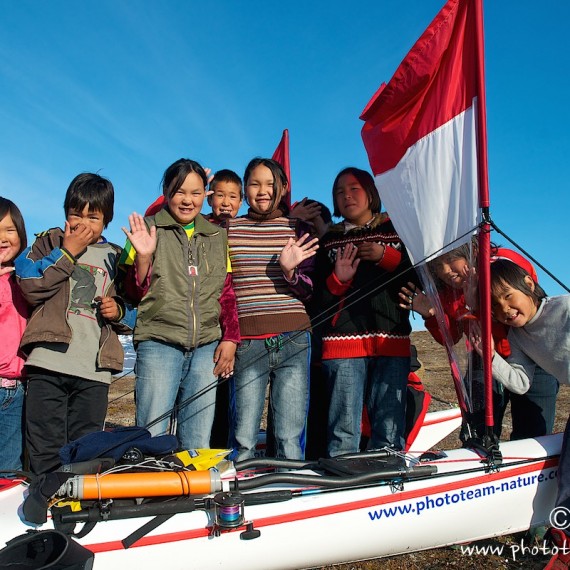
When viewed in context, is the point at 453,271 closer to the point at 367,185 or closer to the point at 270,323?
the point at 367,185

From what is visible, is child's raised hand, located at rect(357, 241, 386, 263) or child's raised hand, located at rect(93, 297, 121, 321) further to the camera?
child's raised hand, located at rect(357, 241, 386, 263)

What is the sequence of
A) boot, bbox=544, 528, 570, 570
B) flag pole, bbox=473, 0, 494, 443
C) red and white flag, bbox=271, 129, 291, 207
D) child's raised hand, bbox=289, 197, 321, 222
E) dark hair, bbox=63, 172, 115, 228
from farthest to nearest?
1. red and white flag, bbox=271, 129, 291, 207
2. child's raised hand, bbox=289, 197, 321, 222
3. dark hair, bbox=63, 172, 115, 228
4. flag pole, bbox=473, 0, 494, 443
5. boot, bbox=544, 528, 570, 570

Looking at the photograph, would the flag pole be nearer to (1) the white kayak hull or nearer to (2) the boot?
(1) the white kayak hull

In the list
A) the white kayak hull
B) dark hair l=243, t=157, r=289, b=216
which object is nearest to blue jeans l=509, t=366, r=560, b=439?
the white kayak hull

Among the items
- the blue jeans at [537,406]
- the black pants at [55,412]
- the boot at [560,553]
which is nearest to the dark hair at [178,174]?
the black pants at [55,412]

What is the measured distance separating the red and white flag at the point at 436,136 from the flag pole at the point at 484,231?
4 centimetres

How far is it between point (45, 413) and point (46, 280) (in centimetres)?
98

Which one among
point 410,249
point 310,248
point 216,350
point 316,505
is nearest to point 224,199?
point 310,248

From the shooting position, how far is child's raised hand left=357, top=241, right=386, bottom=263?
4.15m

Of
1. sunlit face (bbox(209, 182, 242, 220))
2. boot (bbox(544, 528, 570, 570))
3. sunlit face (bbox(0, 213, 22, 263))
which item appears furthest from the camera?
sunlit face (bbox(209, 182, 242, 220))

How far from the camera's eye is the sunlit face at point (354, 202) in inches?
175

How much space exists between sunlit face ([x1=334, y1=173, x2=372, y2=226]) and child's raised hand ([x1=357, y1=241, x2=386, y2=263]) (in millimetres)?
369

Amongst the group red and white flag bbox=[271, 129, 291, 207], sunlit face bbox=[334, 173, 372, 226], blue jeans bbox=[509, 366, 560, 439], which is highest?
red and white flag bbox=[271, 129, 291, 207]

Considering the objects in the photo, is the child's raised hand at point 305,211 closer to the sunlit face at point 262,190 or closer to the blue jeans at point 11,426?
the sunlit face at point 262,190
